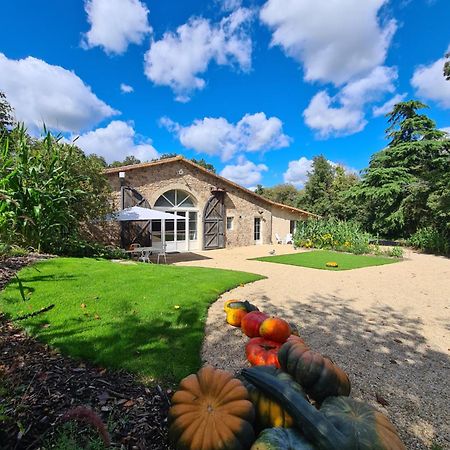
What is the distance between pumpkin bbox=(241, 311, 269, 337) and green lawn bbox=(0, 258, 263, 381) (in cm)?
57

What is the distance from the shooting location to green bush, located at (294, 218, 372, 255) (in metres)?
14.2

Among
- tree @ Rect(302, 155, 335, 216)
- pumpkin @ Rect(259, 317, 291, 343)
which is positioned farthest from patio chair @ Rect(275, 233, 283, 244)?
pumpkin @ Rect(259, 317, 291, 343)

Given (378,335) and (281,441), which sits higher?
(281,441)

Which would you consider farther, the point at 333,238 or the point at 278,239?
the point at 278,239

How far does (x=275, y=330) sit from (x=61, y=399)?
1.90 m

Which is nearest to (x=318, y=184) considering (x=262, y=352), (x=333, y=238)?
(x=333, y=238)

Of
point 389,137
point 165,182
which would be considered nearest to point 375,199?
point 389,137

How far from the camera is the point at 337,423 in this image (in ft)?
4.87

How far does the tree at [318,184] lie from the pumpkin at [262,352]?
25.0 metres

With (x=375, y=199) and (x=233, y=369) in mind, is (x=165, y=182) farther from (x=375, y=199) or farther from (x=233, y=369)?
(x=375, y=199)

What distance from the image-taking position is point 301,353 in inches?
76.4

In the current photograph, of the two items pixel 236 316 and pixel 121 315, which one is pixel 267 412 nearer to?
pixel 236 316

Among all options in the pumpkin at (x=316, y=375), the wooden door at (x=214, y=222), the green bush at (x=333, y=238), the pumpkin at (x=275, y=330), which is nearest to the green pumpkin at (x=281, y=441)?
the pumpkin at (x=316, y=375)

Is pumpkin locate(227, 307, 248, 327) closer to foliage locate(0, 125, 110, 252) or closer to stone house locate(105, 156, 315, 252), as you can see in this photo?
foliage locate(0, 125, 110, 252)
